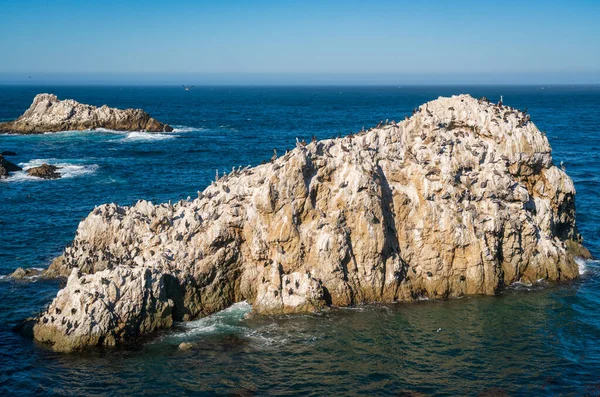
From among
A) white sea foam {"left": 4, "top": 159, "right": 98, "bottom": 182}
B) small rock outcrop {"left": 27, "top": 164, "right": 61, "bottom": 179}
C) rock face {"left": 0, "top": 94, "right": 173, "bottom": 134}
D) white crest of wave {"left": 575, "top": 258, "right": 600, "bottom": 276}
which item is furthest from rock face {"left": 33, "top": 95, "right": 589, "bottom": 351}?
rock face {"left": 0, "top": 94, "right": 173, "bottom": 134}

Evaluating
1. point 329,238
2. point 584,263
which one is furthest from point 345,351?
point 584,263

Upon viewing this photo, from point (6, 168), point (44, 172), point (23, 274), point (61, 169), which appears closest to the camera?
point (23, 274)

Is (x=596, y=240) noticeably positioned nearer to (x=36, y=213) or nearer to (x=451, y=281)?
(x=451, y=281)

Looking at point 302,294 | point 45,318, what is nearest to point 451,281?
point 302,294

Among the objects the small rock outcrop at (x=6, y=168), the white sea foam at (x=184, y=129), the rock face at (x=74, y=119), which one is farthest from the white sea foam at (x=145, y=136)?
the small rock outcrop at (x=6, y=168)

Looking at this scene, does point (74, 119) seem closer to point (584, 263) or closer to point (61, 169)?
point (61, 169)

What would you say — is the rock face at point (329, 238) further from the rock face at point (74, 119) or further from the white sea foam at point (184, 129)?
the rock face at point (74, 119)

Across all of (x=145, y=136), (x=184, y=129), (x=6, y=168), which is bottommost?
(x=6, y=168)
